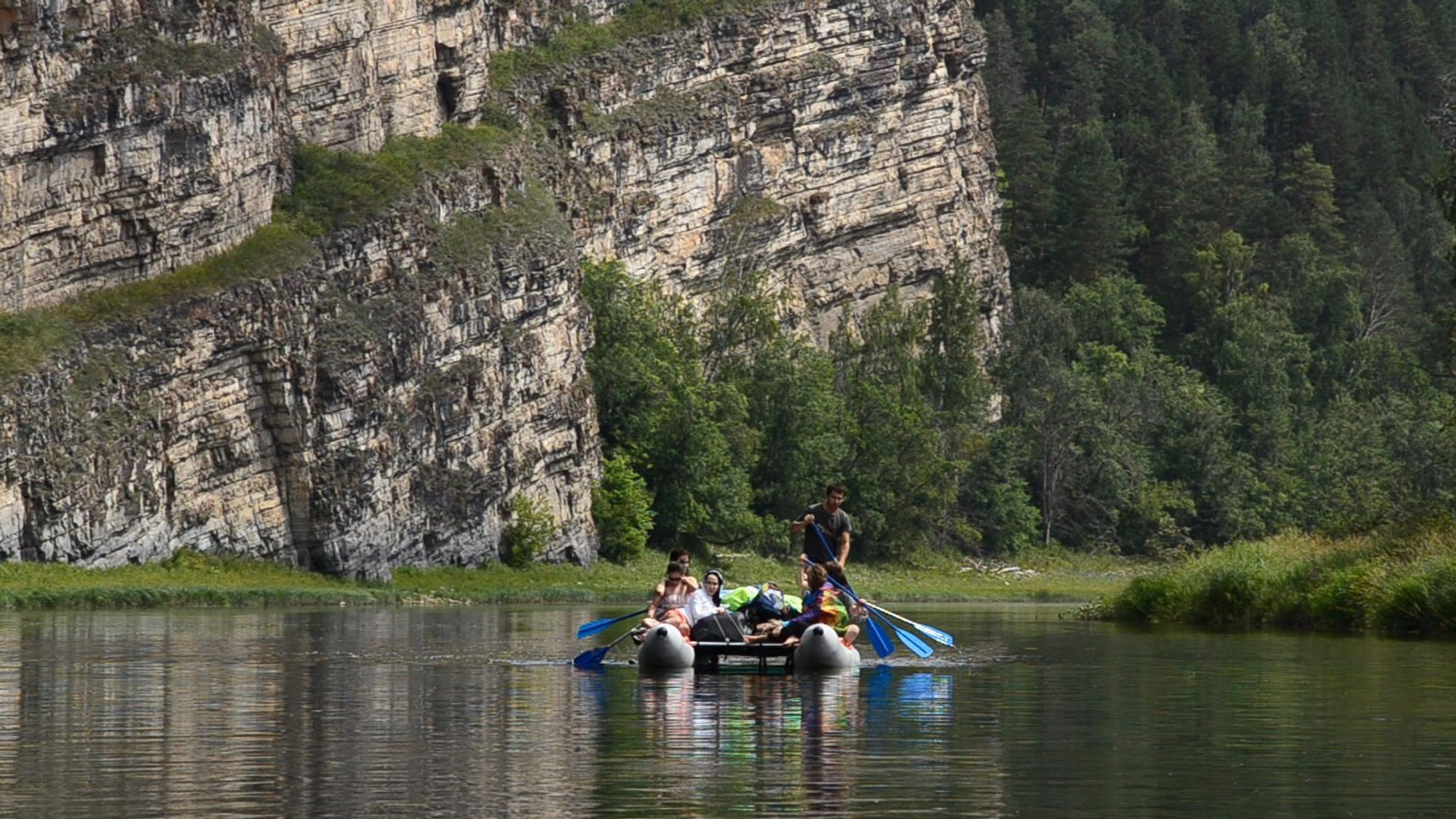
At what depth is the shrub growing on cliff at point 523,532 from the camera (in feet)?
287

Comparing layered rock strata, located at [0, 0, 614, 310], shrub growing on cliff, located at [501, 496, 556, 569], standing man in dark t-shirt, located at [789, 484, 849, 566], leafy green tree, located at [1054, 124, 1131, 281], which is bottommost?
standing man in dark t-shirt, located at [789, 484, 849, 566]

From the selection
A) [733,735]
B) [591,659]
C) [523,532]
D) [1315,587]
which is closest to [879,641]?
[591,659]

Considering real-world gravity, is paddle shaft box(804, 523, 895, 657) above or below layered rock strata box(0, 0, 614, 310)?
below

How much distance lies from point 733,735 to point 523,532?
65.7m

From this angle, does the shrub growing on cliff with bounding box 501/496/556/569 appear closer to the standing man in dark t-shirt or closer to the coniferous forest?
the coniferous forest

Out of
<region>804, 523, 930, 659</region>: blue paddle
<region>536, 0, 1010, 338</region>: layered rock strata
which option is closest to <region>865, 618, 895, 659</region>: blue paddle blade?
<region>804, 523, 930, 659</region>: blue paddle

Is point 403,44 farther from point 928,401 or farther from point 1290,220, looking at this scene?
point 1290,220

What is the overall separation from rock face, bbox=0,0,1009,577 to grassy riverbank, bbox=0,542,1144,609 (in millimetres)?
1457

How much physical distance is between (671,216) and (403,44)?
1770cm

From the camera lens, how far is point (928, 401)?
113312mm

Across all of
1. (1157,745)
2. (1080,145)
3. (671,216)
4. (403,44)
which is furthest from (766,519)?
(1157,745)

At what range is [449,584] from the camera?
8156 cm

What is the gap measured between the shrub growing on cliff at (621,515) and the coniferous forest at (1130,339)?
118 millimetres

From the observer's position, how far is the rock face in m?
74.6
